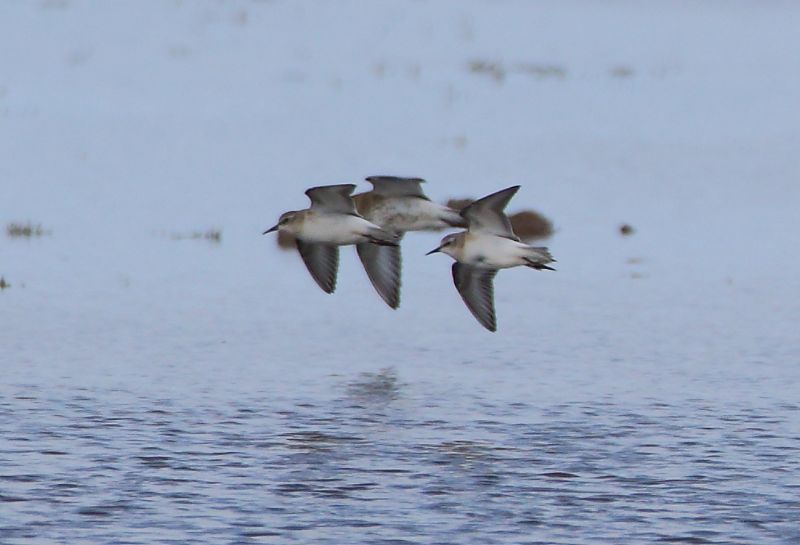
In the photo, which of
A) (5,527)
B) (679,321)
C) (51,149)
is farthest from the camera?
(51,149)

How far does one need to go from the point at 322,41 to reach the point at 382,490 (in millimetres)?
36873

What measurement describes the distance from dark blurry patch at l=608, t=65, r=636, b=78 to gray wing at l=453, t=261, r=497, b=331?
3036 cm

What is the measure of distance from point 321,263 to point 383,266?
45 cm

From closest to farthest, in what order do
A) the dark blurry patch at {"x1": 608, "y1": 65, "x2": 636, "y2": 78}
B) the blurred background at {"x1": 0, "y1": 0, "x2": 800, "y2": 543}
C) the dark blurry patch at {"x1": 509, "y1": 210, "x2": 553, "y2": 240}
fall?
the blurred background at {"x1": 0, "y1": 0, "x2": 800, "y2": 543} → the dark blurry patch at {"x1": 509, "y1": 210, "x2": 553, "y2": 240} → the dark blurry patch at {"x1": 608, "y1": 65, "x2": 636, "y2": 78}

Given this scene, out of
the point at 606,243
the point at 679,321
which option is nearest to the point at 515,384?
the point at 679,321

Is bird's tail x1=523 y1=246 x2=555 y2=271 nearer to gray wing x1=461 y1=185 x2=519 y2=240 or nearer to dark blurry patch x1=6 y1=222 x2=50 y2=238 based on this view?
gray wing x1=461 y1=185 x2=519 y2=240

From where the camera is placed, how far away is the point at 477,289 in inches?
579

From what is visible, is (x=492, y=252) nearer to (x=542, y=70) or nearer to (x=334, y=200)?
(x=334, y=200)

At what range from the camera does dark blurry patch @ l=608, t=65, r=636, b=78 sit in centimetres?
4475

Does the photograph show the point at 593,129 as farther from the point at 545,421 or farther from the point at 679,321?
the point at 545,421

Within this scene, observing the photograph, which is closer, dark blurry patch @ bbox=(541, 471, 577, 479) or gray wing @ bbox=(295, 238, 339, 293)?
dark blurry patch @ bbox=(541, 471, 577, 479)

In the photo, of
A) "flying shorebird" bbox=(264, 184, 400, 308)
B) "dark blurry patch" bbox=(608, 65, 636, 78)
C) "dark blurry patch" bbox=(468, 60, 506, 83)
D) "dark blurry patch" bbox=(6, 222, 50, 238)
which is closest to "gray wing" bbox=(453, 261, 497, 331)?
"flying shorebird" bbox=(264, 184, 400, 308)

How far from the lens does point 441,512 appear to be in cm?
1170

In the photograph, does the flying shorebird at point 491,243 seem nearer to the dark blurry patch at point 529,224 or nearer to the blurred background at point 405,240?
the blurred background at point 405,240
